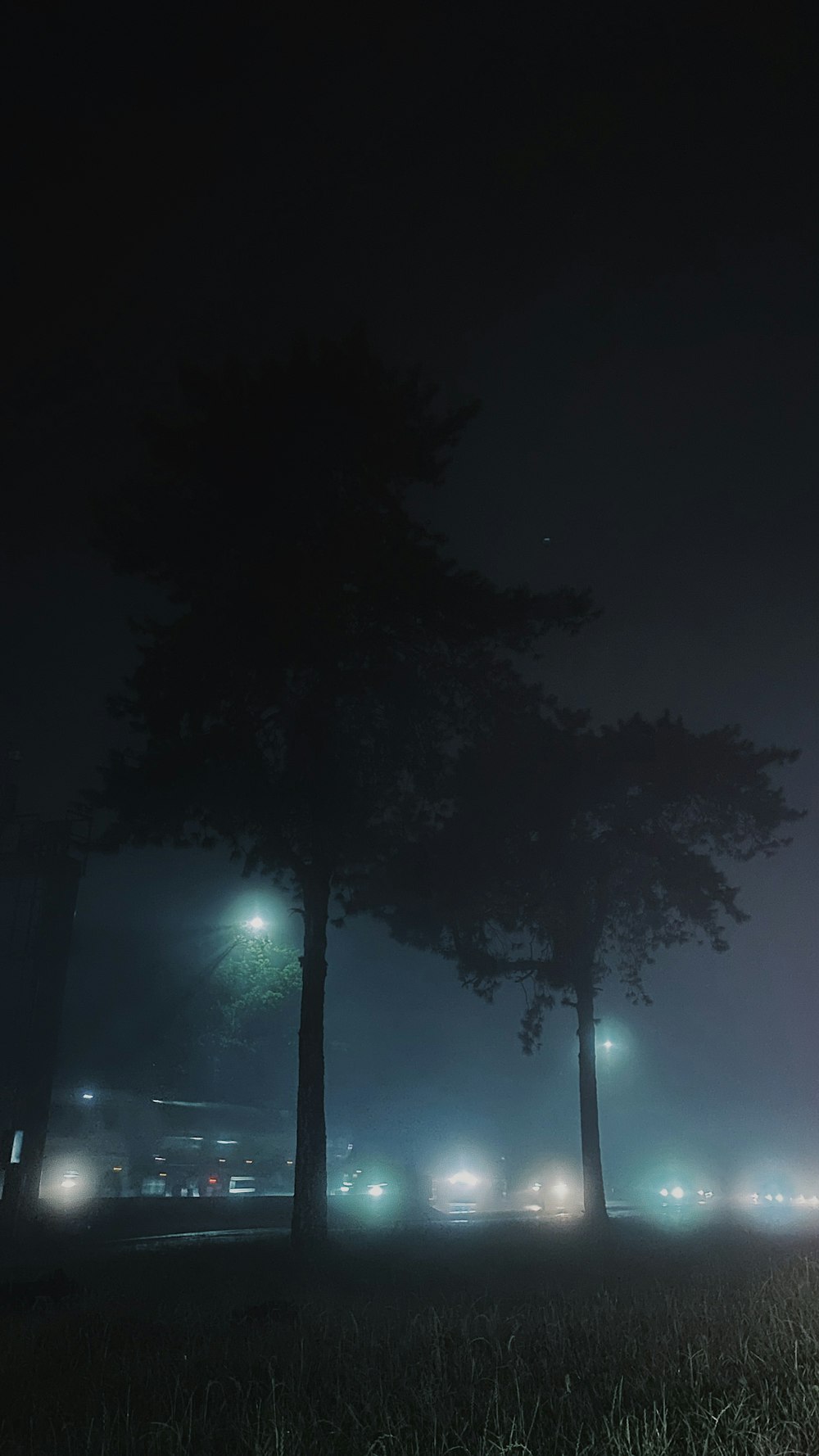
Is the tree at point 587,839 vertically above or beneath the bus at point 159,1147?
above

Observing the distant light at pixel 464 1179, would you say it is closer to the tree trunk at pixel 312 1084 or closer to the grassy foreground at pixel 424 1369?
the tree trunk at pixel 312 1084

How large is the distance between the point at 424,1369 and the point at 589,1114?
22051 mm

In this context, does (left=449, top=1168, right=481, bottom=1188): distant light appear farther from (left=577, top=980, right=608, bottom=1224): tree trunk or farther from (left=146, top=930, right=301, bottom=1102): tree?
(left=577, top=980, right=608, bottom=1224): tree trunk

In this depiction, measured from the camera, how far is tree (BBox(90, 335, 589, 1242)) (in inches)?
799

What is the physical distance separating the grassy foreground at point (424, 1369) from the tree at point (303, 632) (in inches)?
376

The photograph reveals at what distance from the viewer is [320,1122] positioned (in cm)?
1880

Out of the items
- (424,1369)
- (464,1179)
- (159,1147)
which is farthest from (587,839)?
(464,1179)

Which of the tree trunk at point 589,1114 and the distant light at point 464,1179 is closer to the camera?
the tree trunk at point 589,1114

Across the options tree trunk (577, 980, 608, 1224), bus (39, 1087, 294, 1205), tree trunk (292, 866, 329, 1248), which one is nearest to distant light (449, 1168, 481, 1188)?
bus (39, 1087, 294, 1205)

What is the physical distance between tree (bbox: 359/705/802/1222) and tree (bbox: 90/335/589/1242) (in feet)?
14.4

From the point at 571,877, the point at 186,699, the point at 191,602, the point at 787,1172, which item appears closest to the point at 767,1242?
the point at 571,877

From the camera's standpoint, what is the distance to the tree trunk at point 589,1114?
977 inches

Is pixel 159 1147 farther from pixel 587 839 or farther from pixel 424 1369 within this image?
pixel 424 1369

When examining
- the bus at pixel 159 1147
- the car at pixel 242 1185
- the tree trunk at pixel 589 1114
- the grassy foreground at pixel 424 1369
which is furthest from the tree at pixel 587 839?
the car at pixel 242 1185
